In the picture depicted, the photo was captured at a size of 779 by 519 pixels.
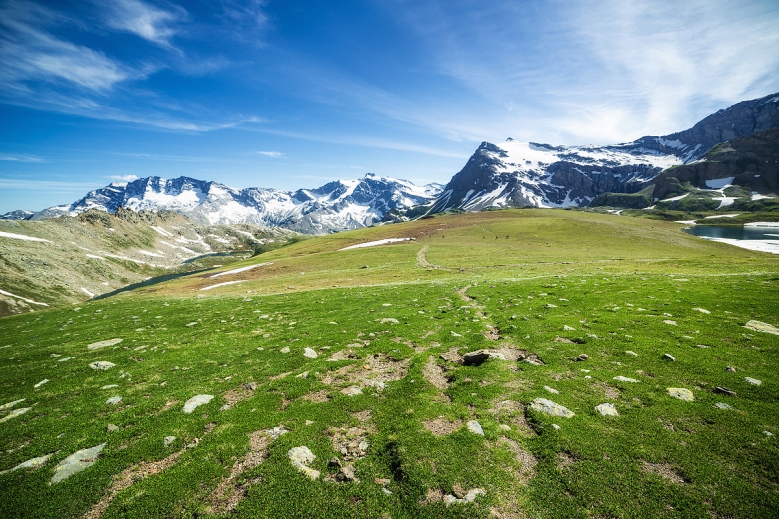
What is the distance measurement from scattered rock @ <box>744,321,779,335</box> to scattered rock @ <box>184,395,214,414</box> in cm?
2688

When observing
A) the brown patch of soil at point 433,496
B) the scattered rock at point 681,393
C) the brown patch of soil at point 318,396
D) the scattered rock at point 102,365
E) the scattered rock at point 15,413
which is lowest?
the brown patch of soil at point 318,396

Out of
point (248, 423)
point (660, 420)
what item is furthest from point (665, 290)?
point (248, 423)

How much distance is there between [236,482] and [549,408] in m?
10.3

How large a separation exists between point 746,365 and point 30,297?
22999 centimetres

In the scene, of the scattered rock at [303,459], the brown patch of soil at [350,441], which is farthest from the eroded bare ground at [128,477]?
the brown patch of soil at [350,441]

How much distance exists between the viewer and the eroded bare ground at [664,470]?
7.45 metres

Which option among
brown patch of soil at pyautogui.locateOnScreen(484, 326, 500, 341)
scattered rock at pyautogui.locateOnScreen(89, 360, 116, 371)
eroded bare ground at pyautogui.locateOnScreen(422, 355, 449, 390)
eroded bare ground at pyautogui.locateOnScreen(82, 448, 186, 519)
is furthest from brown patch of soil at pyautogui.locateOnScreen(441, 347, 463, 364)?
scattered rock at pyautogui.locateOnScreen(89, 360, 116, 371)

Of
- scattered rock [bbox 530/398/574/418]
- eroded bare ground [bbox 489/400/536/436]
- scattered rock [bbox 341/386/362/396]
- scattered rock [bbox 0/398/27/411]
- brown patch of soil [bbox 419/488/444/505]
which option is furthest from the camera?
scattered rock [bbox 341/386/362/396]

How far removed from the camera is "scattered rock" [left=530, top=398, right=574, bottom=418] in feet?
33.5

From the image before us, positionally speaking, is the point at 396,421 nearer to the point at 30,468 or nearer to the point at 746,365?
the point at 30,468

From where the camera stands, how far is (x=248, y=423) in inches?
408

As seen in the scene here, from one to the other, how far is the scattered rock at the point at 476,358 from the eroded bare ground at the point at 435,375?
1421 millimetres

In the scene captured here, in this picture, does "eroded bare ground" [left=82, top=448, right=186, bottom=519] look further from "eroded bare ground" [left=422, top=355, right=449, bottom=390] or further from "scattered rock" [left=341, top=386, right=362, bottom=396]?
"eroded bare ground" [left=422, top=355, right=449, bottom=390]

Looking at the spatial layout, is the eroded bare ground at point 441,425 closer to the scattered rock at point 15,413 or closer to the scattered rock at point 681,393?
the scattered rock at point 681,393
